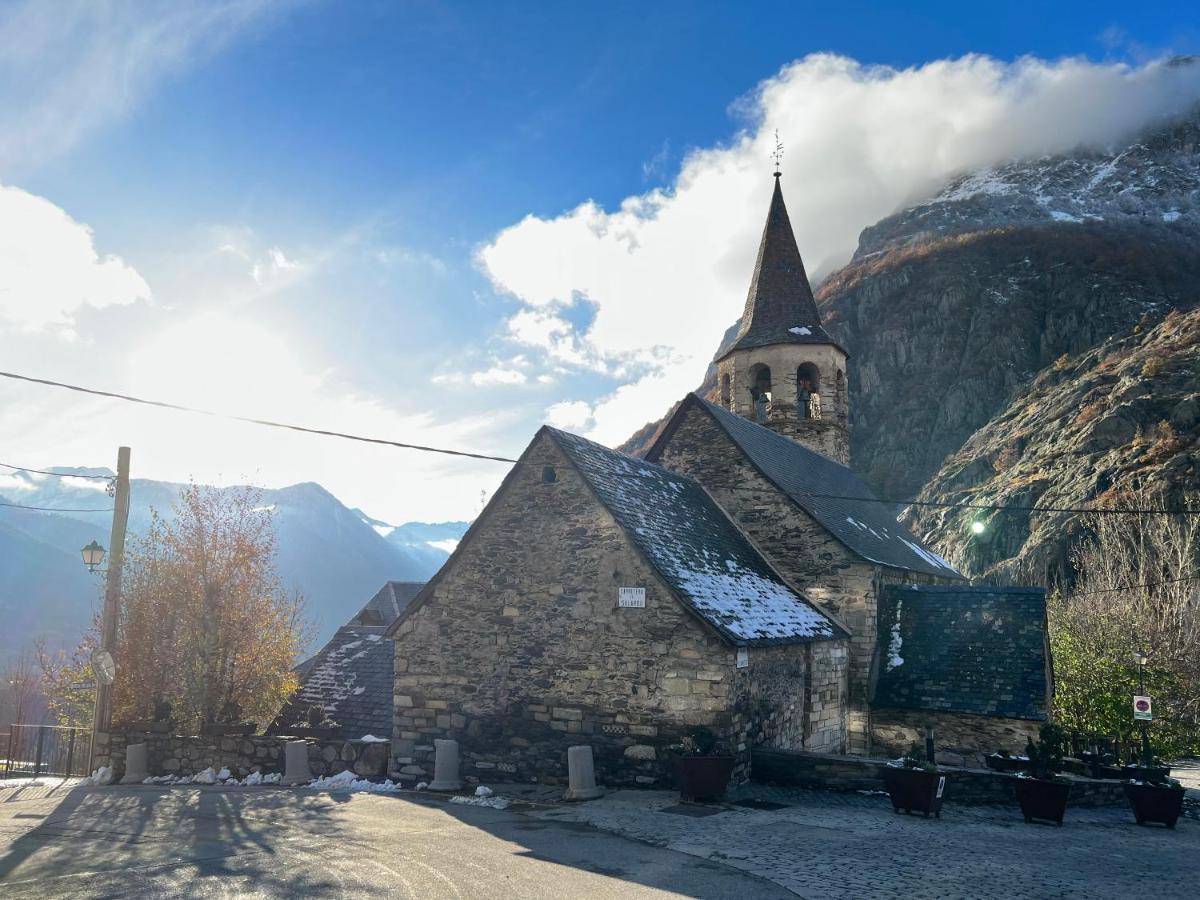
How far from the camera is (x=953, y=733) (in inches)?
652

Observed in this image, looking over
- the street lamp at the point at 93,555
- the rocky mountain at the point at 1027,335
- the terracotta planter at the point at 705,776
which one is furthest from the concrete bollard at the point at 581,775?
the rocky mountain at the point at 1027,335

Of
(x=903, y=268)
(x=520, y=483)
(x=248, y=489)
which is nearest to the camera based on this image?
(x=520, y=483)

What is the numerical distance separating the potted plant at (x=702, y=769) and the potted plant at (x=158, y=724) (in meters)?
9.63

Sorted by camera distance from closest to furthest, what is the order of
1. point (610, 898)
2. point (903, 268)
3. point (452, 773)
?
point (610, 898) → point (452, 773) → point (903, 268)

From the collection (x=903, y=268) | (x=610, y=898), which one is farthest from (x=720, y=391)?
(x=903, y=268)

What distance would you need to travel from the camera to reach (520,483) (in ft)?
46.3

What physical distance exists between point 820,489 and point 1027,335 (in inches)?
2728

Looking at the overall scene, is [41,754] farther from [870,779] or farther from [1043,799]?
[1043,799]

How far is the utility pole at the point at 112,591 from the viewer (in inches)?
562

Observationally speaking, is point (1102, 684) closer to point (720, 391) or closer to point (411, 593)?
point (720, 391)

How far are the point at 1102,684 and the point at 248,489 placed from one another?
22.5 metres

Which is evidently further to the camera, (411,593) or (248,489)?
(411,593)

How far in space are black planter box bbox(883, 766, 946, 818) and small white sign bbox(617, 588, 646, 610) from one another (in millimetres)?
4114

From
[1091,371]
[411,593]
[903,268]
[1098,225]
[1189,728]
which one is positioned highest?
[1098,225]
